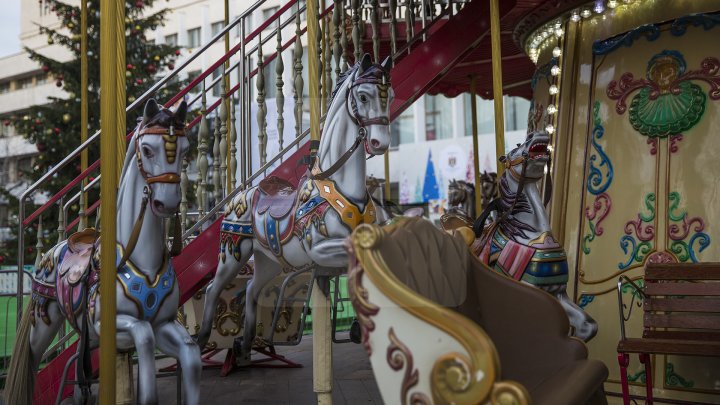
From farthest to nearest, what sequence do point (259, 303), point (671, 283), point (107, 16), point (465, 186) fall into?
point (465, 186) → point (259, 303) → point (671, 283) → point (107, 16)

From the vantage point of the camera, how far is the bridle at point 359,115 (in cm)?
403

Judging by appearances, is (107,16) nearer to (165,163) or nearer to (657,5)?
(165,163)

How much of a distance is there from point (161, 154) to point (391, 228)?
4.35ft

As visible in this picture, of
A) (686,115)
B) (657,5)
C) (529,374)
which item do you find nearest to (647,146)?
(686,115)

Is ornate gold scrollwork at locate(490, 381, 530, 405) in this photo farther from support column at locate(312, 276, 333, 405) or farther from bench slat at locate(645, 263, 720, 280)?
bench slat at locate(645, 263, 720, 280)

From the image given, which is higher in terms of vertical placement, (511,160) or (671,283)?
(511,160)

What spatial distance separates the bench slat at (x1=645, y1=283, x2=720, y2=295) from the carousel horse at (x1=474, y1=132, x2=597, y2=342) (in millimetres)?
417

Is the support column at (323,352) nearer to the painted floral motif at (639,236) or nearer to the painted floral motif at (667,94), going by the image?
the painted floral motif at (639,236)

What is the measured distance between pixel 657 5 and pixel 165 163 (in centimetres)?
358

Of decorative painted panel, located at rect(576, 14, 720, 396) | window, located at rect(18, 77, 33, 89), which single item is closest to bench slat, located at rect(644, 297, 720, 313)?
decorative painted panel, located at rect(576, 14, 720, 396)

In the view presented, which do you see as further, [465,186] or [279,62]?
[465,186]

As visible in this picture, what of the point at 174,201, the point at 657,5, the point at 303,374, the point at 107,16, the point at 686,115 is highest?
the point at 657,5

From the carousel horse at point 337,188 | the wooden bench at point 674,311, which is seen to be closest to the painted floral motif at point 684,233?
the wooden bench at point 674,311

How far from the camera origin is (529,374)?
2.97 meters
